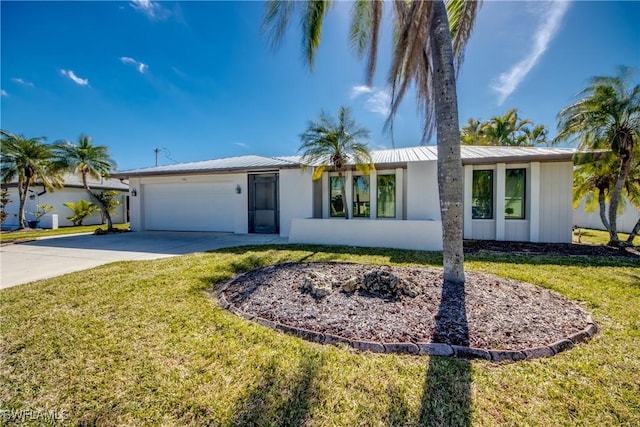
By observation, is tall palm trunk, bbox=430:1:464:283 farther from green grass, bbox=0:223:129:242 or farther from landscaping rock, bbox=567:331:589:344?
green grass, bbox=0:223:129:242

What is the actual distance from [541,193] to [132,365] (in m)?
13.3

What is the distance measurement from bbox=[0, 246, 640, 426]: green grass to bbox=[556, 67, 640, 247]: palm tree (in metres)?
7.61

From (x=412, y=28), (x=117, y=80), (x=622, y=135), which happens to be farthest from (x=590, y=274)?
(x=117, y=80)

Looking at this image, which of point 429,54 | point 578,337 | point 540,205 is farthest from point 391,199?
point 578,337

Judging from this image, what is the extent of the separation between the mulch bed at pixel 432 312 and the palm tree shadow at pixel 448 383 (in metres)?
0.02

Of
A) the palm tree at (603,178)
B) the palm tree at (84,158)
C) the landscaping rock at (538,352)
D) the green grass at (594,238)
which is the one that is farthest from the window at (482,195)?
Answer: the palm tree at (84,158)

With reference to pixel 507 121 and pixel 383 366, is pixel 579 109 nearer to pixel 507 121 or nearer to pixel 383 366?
pixel 383 366

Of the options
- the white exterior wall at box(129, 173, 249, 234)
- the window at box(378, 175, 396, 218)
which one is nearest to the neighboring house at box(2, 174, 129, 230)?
the white exterior wall at box(129, 173, 249, 234)

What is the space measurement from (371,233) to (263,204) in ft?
21.1

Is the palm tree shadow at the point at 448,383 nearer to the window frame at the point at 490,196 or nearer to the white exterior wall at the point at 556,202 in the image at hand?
the window frame at the point at 490,196

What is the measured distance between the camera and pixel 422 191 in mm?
10492

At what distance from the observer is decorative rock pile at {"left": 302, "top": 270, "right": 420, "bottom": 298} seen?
446 centimetres

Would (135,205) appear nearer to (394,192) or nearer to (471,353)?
(394,192)

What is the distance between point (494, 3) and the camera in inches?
227
